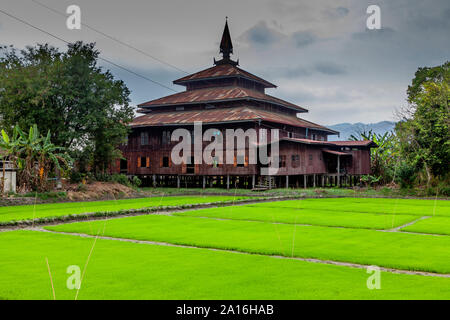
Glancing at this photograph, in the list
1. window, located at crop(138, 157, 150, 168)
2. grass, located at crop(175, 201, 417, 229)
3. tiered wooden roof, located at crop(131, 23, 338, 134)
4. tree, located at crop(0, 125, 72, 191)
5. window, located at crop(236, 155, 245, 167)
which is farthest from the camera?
window, located at crop(138, 157, 150, 168)

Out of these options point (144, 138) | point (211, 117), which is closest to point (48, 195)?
point (211, 117)

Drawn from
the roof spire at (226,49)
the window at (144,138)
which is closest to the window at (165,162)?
the window at (144,138)

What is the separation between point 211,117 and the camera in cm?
4641

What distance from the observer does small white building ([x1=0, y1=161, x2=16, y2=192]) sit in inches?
1209

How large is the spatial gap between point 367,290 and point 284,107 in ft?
159

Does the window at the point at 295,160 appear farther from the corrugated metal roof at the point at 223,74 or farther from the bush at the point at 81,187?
the bush at the point at 81,187

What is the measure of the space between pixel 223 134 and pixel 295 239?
32.0 m

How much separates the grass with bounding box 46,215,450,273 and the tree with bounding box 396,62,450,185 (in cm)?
2502

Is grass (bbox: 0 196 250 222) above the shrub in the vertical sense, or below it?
below

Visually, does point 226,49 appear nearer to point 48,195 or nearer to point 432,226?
point 48,195

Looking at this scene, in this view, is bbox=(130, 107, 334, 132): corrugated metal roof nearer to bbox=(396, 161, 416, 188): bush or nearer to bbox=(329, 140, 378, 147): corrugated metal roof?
bbox=(329, 140, 378, 147): corrugated metal roof

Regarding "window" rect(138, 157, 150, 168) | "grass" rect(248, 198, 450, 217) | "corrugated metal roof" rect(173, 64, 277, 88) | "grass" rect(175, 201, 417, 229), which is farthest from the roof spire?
"grass" rect(175, 201, 417, 229)

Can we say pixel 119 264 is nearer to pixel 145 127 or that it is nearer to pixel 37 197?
pixel 37 197

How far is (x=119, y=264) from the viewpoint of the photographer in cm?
1073
